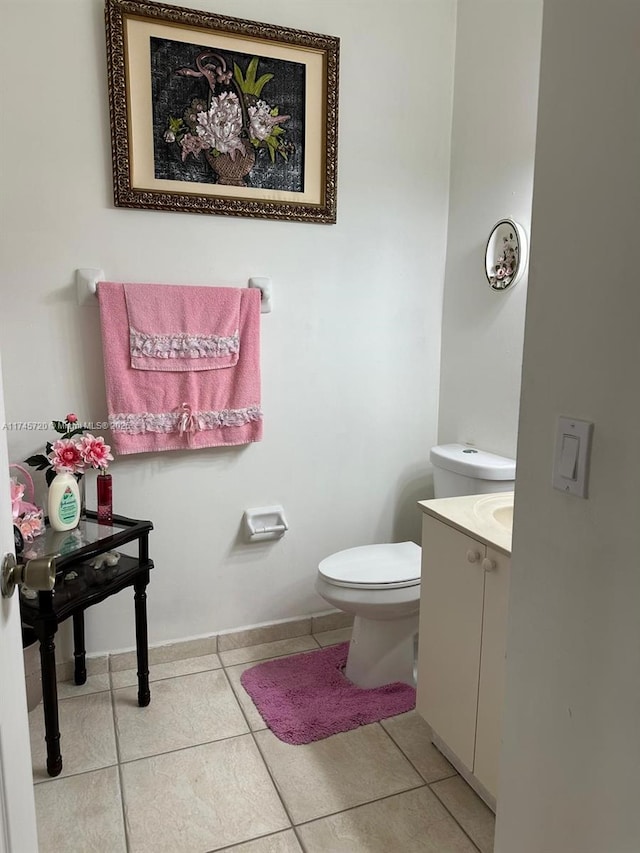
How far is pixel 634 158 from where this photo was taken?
754mm

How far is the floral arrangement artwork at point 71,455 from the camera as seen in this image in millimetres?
1878

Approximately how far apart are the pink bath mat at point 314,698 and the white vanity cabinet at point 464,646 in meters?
0.26

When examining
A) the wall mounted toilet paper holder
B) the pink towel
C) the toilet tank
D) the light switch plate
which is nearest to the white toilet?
the toilet tank

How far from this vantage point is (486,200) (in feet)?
7.27

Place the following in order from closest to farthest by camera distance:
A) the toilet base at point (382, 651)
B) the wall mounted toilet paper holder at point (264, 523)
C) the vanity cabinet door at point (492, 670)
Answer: the vanity cabinet door at point (492, 670) < the toilet base at point (382, 651) < the wall mounted toilet paper holder at point (264, 523)

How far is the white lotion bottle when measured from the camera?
1.84m

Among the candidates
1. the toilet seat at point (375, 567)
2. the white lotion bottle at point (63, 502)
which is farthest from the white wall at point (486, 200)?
the white lotion bottle at point (63, 502)

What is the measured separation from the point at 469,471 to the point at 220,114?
5.02 ft

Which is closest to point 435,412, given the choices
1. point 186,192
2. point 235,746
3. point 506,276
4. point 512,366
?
point 512,366

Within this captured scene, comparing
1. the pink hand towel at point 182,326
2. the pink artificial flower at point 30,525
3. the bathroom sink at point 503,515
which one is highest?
the pink hand towel at point 182,326

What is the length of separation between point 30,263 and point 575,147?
1703mm

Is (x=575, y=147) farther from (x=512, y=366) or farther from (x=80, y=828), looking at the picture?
(x=80, y=828)

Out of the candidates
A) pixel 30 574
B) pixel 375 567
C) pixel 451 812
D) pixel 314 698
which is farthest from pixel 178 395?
pixel 451 812

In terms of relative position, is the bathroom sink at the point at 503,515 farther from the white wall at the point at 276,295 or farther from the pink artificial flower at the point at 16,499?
the pink artificial flower at the point at 16,499
